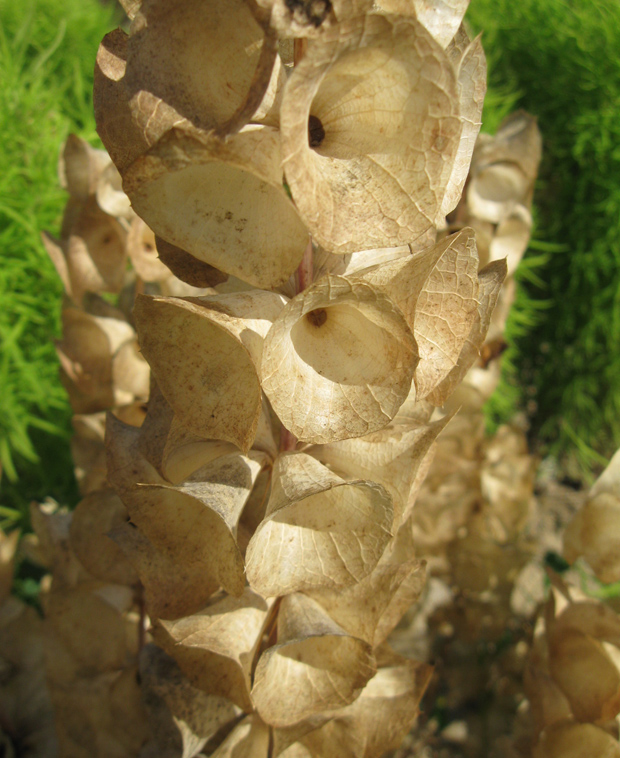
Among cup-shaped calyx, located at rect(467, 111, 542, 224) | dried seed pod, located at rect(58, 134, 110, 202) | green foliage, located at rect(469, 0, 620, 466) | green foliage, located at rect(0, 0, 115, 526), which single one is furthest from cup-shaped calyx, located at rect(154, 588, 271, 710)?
green foliage, located at rect(469, 0, 620, 466)

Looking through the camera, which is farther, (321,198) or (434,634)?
(434,634)

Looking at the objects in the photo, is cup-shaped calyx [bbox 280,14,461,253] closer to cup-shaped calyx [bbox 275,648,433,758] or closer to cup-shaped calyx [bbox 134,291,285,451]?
cup-shaped calyx [bbox 134,291,285,451]

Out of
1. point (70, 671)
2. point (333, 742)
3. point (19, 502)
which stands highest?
point (333, 742)

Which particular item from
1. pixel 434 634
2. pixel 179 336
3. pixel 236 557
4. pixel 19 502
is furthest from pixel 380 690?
pixel 19 502

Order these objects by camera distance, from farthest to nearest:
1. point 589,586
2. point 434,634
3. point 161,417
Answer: point 589,586 → point 434,634 → point 161,417

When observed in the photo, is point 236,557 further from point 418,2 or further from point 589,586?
point 589,586

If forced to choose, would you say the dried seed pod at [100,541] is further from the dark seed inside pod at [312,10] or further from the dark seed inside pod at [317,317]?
the dark seed inside pod at [312,10]
